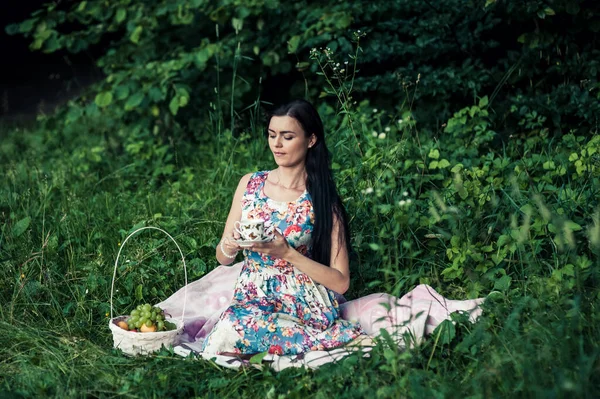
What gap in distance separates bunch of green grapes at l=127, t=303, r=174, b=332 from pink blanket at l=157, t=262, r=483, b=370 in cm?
14

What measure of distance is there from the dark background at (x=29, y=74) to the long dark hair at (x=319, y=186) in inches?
Result: 262

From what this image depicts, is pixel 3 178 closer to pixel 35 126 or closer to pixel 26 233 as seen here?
pixel 26 233

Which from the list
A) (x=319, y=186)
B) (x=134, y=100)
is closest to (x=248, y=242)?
(x=319, y=186)

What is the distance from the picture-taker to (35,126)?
28.2ft

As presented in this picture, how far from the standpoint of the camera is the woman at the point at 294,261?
3.59m

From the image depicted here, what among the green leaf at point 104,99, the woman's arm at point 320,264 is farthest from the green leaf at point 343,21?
the woman's arm at point 320,264

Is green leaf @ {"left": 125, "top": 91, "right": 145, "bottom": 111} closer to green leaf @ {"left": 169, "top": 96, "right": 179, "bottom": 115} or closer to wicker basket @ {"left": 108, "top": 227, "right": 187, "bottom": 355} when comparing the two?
green leaf @ {"left": 169, "top": 96, "right": 179, "bottom": 115}

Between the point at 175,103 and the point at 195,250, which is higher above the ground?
the point at 175,103

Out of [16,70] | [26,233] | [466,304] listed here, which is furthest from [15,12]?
[466,304]

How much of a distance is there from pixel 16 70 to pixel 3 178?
5417 millimetres

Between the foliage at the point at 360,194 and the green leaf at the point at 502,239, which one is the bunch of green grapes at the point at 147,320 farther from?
the green leaf at the point at 502,239

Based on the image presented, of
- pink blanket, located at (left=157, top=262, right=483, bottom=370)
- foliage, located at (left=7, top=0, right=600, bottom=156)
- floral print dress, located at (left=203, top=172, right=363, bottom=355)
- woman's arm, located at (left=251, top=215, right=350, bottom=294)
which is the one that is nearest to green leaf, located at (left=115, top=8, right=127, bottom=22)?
foliage, located at (left=7, top=0, right=600, bottom=156)

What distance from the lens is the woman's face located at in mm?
3693

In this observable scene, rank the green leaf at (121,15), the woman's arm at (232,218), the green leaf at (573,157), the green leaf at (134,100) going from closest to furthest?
1. the woman's arm at (232,218)
2. the green leaf at (573,157)
3. the green leaf at (134,100)
4. the green leaf at (121,15)
